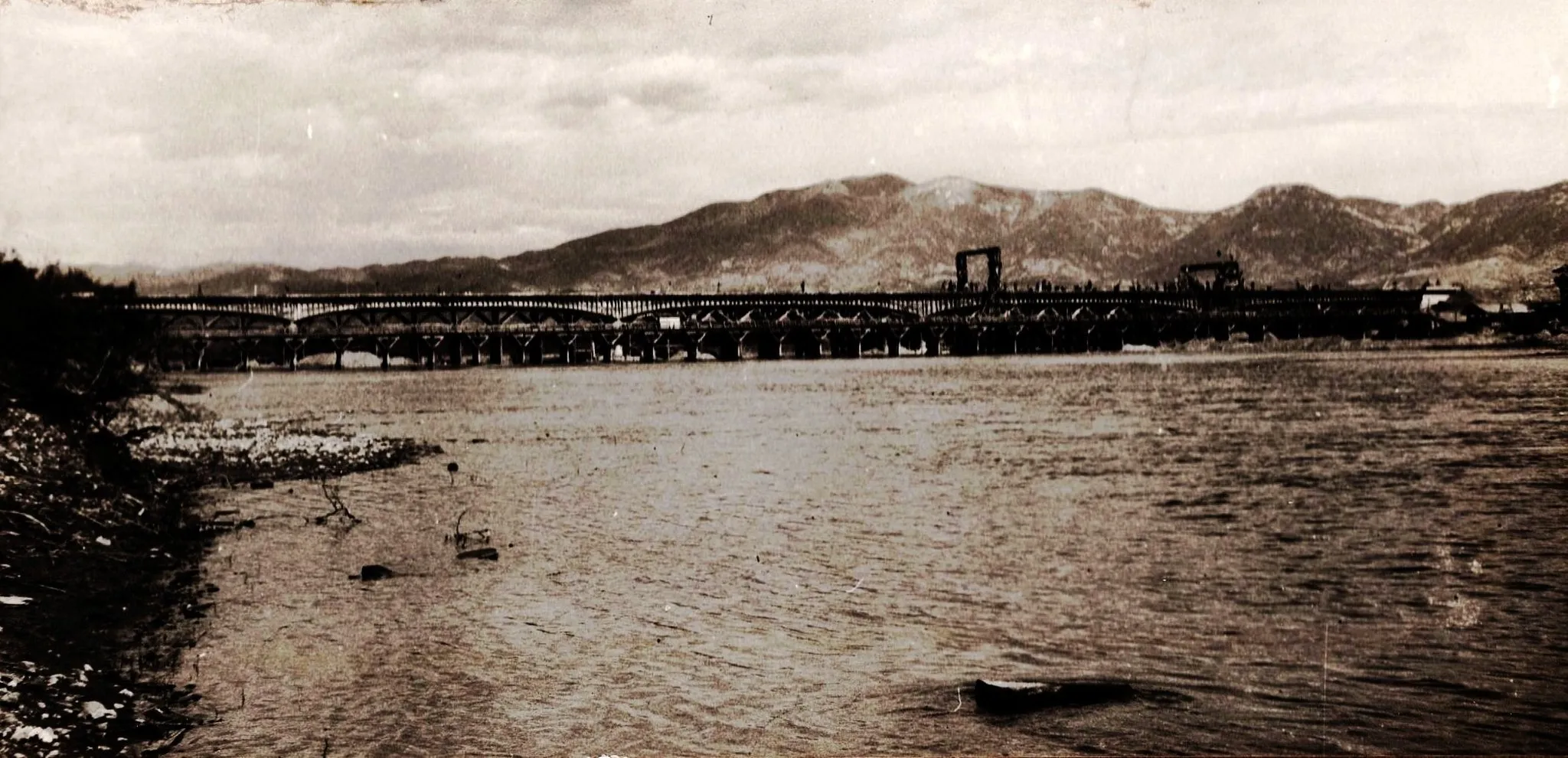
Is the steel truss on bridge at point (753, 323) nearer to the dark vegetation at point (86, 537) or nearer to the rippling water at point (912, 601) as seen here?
the dark vegetation at point (86, 537)

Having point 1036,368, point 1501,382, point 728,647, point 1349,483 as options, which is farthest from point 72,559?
point 1036,368

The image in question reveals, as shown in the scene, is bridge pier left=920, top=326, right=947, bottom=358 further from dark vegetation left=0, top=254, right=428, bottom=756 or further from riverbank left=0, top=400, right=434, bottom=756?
riverbank left=0, top=400, right=434, bottom=756

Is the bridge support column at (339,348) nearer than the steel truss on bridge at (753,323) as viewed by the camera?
No

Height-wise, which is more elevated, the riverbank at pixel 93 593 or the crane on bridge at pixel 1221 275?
the crane on bridge at pixel 1221 275

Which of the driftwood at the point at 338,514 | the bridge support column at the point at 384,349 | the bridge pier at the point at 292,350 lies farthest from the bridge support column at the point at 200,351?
the driftwood at the point at 338,514

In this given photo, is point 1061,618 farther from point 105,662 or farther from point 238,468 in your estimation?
point 238,468

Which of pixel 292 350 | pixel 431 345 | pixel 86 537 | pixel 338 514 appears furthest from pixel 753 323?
pixel 86 537

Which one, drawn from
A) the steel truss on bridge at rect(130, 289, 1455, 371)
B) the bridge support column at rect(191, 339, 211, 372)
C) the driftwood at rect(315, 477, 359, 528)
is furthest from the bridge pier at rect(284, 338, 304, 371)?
the driftwood at rect(315, 477, 359, 528)
